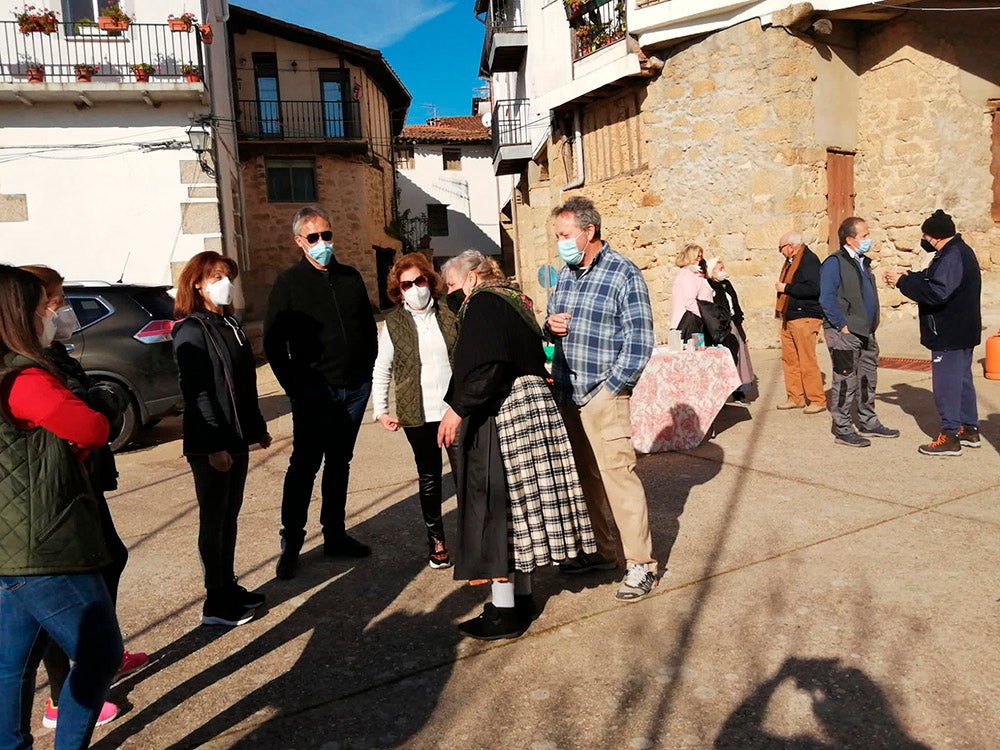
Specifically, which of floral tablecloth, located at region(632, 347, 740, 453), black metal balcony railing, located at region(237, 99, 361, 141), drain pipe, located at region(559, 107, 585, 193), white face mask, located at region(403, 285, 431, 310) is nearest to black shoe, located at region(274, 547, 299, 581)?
white face mask, located at region(403, 285, 431, 310)

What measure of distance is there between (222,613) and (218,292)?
145 centimetres

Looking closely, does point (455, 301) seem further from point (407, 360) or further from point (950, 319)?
point (950, 319)

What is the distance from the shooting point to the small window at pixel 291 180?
2502 cm

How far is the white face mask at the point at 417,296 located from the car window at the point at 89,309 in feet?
16.1

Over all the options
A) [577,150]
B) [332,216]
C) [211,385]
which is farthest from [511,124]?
[211,385]

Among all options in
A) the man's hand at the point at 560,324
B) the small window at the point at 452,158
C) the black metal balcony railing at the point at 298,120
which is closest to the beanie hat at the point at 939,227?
the man's hand at the point at 560,324

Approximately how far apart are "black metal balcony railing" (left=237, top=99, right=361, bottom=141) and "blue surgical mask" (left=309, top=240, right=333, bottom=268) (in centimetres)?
2209

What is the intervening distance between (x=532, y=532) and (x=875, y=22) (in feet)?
38.1

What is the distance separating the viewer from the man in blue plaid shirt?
3.72m

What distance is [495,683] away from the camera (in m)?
3.07

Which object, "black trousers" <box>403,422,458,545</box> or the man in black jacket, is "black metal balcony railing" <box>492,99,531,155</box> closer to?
the man in black jacket

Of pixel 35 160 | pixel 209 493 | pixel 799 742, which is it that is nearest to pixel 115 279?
pixel 35 160

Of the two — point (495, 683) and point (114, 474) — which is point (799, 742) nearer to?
point (495, 683)

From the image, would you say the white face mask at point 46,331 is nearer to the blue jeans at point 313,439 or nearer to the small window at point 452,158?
the blue jeans at point 313,439
